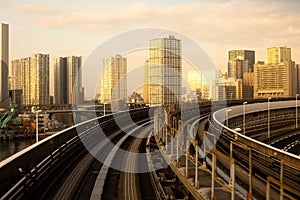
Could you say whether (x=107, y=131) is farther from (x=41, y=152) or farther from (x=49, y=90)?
(x=49, y=90)

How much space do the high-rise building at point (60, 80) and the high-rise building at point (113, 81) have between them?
315 feet

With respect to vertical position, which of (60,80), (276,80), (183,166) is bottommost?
(183,166)

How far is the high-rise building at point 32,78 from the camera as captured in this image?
150 metres

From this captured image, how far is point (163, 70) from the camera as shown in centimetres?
3456

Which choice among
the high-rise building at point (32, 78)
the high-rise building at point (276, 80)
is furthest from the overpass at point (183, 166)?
the high-rise building at point (32, 78)

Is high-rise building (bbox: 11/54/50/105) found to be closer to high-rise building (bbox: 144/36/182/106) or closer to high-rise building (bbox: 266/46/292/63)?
high-rise building (bbox: 144/36/182/106)

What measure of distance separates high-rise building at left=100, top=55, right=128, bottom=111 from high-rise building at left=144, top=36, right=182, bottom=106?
4192 mm

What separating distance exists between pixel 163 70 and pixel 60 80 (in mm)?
114441

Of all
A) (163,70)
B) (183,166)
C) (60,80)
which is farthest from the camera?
(60,80)

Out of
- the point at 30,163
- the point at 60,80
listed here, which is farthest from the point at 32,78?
the point at 30,163

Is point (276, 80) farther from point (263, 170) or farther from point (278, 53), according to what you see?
point (263, 170)

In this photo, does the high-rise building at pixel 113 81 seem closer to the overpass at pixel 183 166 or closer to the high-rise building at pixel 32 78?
the overpass at pixel 183 166

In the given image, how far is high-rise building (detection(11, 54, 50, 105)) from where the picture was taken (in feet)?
493

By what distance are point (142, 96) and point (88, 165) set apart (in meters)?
23.0
